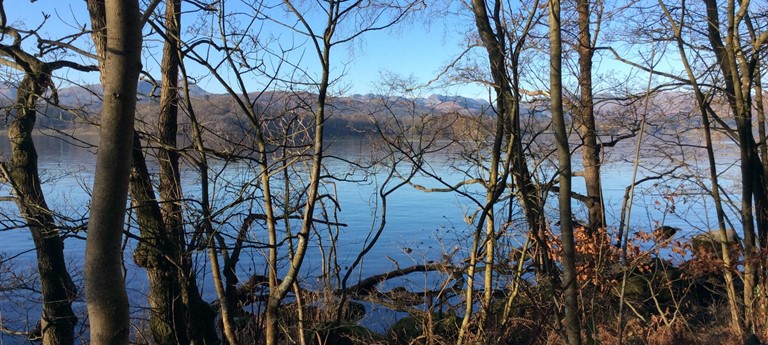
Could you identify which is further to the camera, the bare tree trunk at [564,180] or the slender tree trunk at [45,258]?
the slender tree trunk at [45,258]

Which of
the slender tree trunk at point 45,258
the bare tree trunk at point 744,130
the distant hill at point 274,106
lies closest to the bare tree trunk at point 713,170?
the bare tree trunk at point 744,130

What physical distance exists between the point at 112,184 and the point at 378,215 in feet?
52.7

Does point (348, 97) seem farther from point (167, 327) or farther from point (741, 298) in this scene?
point (741, 298)

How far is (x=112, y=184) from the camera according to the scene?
211cm

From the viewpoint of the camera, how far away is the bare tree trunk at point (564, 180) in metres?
3.30

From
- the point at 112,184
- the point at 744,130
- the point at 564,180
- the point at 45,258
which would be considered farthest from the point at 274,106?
the point at 45,258

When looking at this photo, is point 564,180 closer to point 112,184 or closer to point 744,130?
point 112,184

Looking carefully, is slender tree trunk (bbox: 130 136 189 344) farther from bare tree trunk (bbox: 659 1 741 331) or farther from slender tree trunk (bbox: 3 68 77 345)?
bare tree trunk (bbox: 659 1 741 331)

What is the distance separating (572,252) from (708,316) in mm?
7697

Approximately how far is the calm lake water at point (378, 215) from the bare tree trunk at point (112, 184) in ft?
12.0

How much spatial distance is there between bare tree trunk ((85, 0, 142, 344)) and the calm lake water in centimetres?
367

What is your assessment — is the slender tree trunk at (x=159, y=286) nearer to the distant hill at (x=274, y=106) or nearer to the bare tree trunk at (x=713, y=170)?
the distant hill at (x=274, y=106)

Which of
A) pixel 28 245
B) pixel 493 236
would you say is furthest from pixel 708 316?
pixel 28 245

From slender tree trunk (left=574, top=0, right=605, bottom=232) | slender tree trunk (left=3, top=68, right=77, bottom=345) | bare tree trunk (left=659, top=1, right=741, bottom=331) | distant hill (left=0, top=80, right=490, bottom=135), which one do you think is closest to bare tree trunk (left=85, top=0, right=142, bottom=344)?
distant hill (left=0, top=80, right=490, bottom=135)
